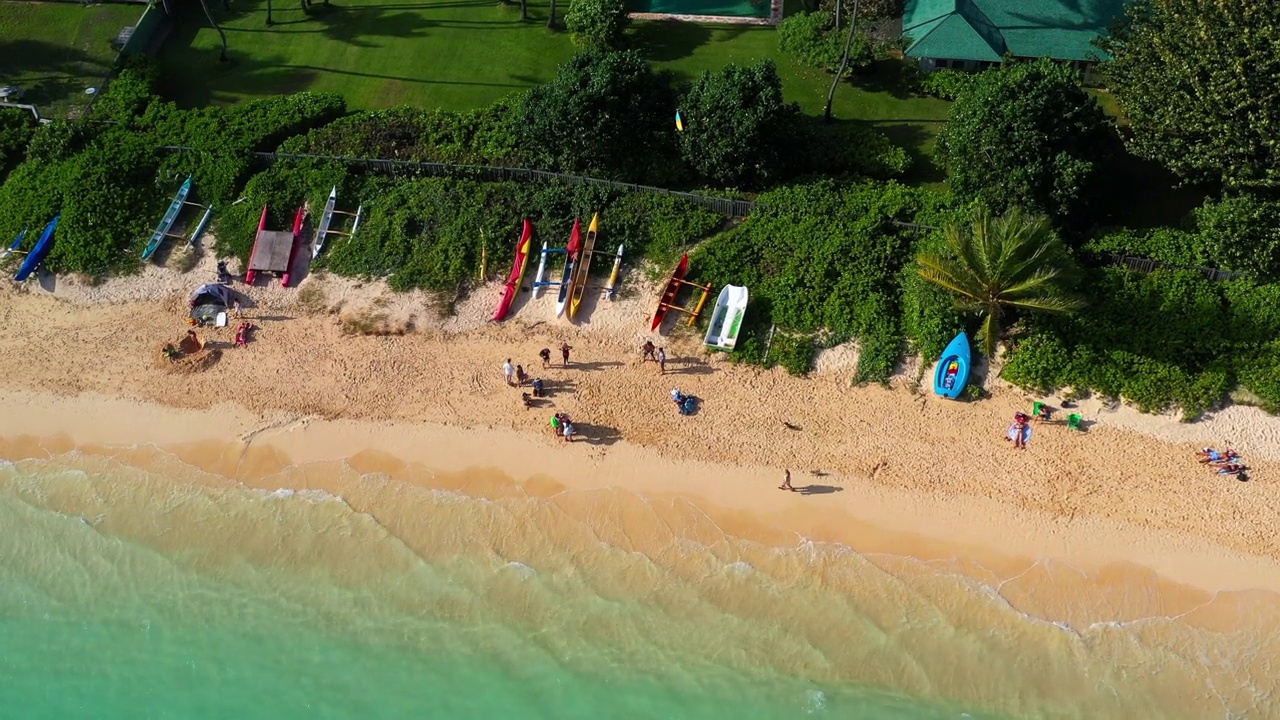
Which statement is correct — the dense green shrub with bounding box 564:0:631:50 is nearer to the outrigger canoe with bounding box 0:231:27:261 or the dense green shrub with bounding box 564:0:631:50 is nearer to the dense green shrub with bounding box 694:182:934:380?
the dense green shrub with bounding box 694:182:934:380

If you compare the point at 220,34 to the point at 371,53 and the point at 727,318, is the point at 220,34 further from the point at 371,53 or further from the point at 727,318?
the point at 727,318

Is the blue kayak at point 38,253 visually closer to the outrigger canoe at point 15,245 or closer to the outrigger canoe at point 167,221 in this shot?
the outrigger canoe at point 15,245

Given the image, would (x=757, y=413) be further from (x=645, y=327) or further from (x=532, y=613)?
(x=532, y=613)

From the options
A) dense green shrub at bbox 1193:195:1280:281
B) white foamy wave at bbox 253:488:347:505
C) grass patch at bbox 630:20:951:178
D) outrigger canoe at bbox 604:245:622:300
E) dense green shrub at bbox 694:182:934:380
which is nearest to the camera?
dense green shrub at bbox 1193:195:1280:281

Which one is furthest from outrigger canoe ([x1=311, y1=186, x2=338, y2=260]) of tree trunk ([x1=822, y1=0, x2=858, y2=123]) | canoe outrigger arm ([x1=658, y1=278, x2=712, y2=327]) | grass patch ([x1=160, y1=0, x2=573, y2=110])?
tree trunk ([x1=822, y1=0, x2=858, y2=123])

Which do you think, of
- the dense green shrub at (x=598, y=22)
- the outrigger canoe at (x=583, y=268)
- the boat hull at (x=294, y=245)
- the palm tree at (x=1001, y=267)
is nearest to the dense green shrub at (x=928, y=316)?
the palm tree at (x=1001, y=267)

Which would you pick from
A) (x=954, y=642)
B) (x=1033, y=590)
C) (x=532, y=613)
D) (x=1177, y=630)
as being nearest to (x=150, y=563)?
(x=532, y=613)

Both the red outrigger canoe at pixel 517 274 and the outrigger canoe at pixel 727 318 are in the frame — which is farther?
the red outrigger canoe at pixel 517 274
